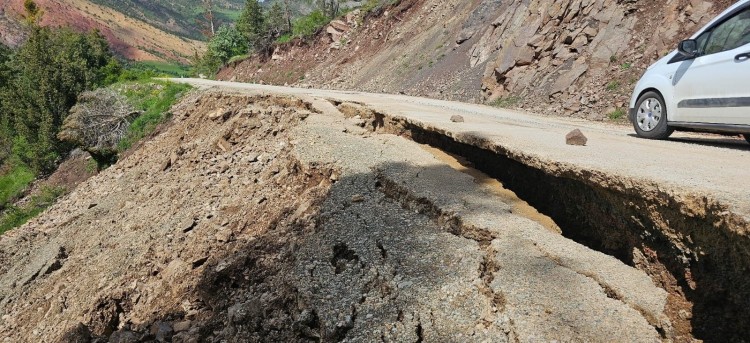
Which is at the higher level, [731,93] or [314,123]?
[731,93]


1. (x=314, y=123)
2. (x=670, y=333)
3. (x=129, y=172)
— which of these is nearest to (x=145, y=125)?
(x=129, y=172)

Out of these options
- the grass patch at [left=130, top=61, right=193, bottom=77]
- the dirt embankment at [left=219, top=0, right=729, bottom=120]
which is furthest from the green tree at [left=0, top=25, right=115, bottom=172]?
the grass patch at [left=130, top=61, right=193, bottom=77]

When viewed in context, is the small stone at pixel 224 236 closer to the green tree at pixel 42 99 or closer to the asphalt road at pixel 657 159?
the asphalt road at pixel 657 159

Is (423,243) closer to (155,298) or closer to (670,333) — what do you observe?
(670,333)

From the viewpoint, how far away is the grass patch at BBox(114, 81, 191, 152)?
16.4 meters

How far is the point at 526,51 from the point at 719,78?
31.7ft

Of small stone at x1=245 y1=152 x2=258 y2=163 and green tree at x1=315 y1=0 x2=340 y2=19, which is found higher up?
green tree at x1=315 y1=0 x2=340 y2=19

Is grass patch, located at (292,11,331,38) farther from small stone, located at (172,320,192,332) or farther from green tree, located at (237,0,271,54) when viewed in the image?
small stone, located at (172,320,192,332)

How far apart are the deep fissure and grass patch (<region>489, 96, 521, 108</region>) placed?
9.29 metres

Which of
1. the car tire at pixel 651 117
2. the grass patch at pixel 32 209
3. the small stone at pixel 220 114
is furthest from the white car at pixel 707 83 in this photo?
the grass patch at pixel 32 209

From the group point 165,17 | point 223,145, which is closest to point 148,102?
point 223,145

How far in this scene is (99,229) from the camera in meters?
8.23

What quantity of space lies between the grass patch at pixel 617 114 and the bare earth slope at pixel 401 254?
496cm

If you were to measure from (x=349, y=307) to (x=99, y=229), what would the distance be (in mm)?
6898
